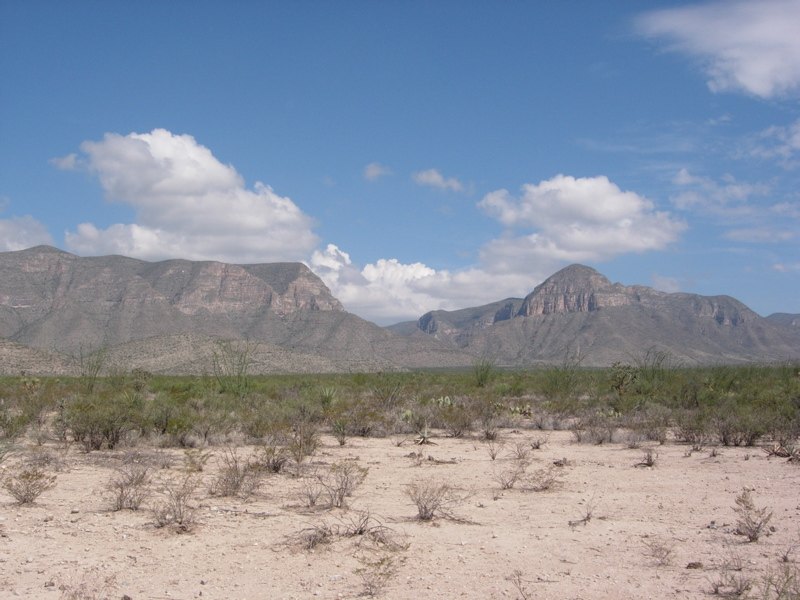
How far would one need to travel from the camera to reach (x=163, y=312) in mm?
115438

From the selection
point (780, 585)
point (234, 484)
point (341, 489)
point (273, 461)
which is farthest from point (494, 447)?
point (780, 585)

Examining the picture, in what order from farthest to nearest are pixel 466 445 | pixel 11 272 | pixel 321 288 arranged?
pixel 321 288 < pixel 11 272 < pixel 466 445

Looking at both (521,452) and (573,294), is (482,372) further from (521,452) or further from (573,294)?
(573,294)

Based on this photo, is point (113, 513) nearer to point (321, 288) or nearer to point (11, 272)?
point (11, 272)

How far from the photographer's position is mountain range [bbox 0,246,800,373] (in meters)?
91.1

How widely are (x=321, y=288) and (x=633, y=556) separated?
555 feet

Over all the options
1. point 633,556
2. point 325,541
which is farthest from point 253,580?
point 633,556

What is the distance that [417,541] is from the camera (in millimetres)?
8031

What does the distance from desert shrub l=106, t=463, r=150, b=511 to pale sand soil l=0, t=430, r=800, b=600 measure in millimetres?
184

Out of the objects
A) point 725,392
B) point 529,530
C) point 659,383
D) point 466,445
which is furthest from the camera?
point 659,383

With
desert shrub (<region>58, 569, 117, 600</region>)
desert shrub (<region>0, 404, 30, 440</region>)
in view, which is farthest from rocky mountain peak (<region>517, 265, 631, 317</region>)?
desert shrub (<region>58, 569, 117, 600</region>)

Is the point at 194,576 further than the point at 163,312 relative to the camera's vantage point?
No

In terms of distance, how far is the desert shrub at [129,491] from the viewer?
917 cm

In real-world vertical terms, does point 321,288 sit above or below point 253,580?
above
